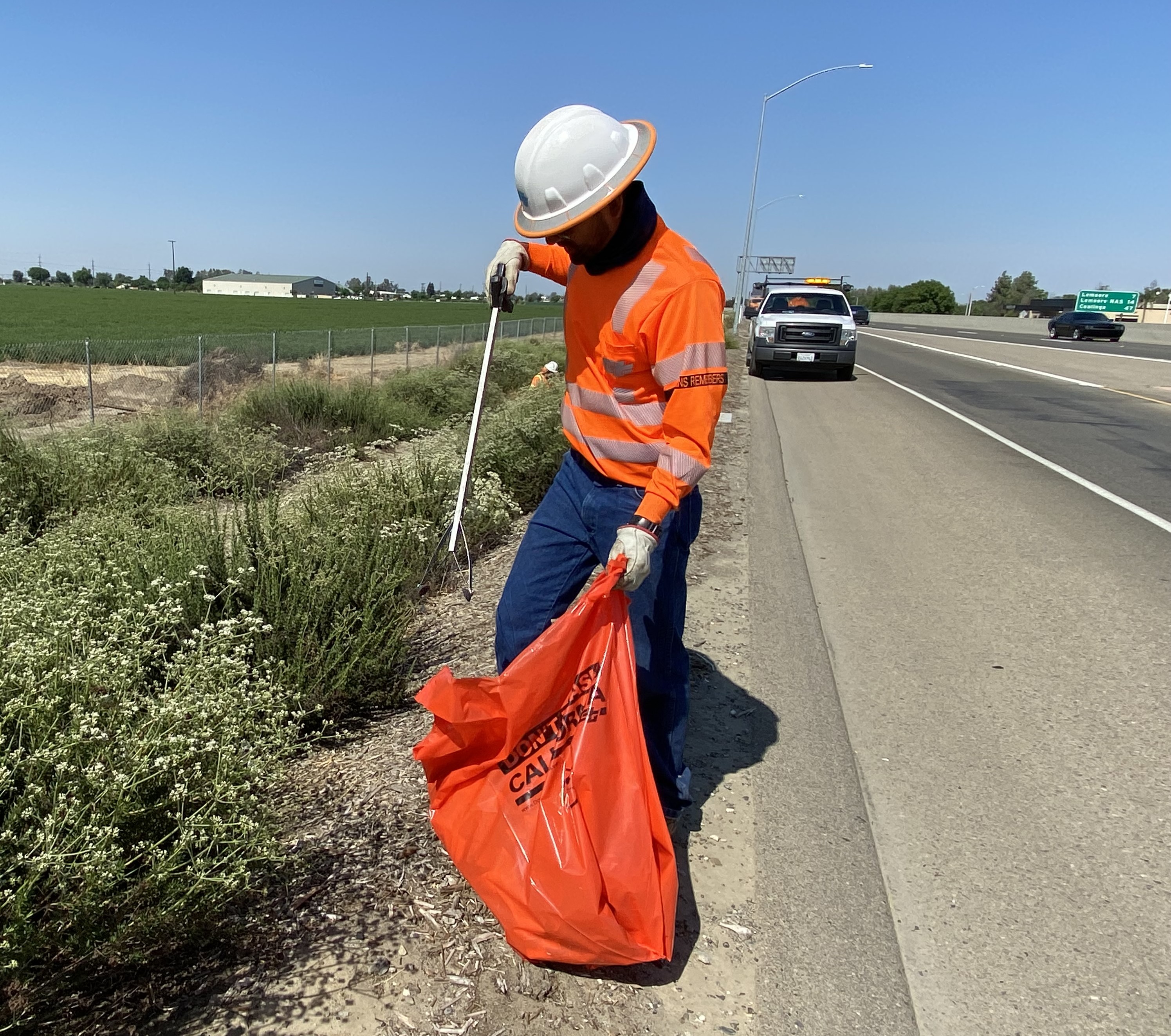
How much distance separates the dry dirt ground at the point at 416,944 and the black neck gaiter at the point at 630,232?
172 cm

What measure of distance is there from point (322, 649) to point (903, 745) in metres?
2.24

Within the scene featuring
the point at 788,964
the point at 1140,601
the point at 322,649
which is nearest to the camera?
the point at 788,964

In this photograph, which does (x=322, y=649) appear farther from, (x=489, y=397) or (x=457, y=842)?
(x=489, y=397)

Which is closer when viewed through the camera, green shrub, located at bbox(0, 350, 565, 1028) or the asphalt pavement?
green shrub, located at bbox(0, 350, 565, 1028)

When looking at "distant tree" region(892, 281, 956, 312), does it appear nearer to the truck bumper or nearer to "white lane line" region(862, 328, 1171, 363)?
"white lane line" region(862, 328, 1171, 363)

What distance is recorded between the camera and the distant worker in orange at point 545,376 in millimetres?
12898

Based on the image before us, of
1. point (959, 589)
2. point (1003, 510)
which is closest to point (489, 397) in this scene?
point (1003, 510)

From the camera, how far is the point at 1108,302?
6881 centimetres

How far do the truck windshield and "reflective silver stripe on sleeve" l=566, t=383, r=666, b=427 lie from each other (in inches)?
780

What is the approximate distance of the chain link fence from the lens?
13.7m

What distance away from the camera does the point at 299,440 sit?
10.9 m

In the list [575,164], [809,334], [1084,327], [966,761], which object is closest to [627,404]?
[575,164]

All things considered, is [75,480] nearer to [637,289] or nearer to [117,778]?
[117,778]

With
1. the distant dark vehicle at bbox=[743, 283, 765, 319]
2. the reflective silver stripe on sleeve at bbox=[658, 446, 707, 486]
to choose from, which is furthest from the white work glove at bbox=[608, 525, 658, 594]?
the distant dark vehicle at bbox=[743, 283, 765, 319]
